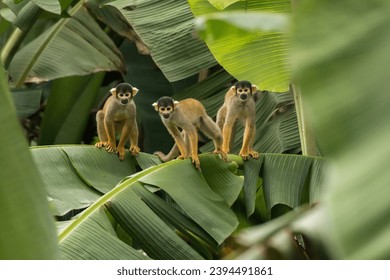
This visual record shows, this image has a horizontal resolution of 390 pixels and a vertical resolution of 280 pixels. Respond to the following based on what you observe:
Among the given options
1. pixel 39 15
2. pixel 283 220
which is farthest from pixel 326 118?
pixel 39 15

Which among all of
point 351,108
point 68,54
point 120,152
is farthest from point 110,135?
point 351,108

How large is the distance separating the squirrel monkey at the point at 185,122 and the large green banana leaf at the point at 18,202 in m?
3.03

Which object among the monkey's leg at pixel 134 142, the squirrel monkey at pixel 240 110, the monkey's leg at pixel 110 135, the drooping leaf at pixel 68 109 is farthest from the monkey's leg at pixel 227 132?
the drooping leaf at pixel 68 109

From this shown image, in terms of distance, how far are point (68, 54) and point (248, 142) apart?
197 centimetres

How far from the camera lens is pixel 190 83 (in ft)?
18.8

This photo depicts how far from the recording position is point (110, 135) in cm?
402

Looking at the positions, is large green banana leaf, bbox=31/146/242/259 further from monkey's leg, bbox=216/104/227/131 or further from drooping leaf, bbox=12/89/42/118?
drooping leaf, bbox=12/89/42/118

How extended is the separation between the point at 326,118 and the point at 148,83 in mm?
4996

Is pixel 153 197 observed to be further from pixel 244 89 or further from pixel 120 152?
pixel 244 89

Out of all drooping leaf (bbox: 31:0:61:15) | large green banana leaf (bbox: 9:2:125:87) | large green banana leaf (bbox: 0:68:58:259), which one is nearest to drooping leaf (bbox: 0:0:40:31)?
large green banana leaf (bbox: 9:2:125:87)

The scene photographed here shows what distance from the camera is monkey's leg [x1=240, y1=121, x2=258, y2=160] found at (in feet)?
12.3

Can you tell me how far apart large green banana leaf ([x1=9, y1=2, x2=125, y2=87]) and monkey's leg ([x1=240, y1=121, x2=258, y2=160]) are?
1553mm

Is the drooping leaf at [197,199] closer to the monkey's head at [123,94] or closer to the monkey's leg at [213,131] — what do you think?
the monkey's leg at [213,131]

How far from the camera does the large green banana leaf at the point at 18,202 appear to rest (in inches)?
35.1
